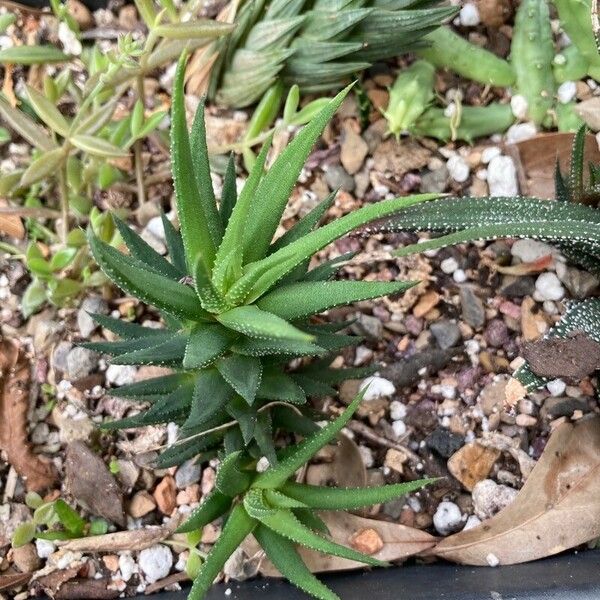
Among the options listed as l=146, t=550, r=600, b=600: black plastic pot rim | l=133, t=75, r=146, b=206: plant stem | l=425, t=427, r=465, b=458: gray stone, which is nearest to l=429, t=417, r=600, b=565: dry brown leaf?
l=146, t=550, r=600, b=600: black plastic pot rim

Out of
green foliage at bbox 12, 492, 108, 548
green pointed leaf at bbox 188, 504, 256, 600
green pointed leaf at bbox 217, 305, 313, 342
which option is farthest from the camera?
green foliage at bbox 12, 492, 108, 548

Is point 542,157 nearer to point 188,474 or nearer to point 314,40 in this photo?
point 314,40

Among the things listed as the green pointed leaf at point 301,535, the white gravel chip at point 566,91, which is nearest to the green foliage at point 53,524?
the green pointed leaf at point 301,535

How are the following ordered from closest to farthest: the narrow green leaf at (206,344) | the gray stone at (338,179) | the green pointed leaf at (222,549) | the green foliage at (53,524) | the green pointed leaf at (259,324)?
the green pointed leaf at (259,324) → the narrow green leaf at (206,344) → the green pointed leaf at (222,549) → the green foliage at (53,524) → the gray stone at (338,179)

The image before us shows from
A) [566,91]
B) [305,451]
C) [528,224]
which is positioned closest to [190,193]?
[305,451]

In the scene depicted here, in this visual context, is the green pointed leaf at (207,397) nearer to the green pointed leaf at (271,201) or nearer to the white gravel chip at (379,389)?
the green pointed leaf at (271,201)

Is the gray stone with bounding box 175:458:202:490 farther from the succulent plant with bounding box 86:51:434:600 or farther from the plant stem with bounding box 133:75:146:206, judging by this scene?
the plant stem with bounding box 133:75:146:206

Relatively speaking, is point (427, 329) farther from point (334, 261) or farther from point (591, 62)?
point (591, 62)
